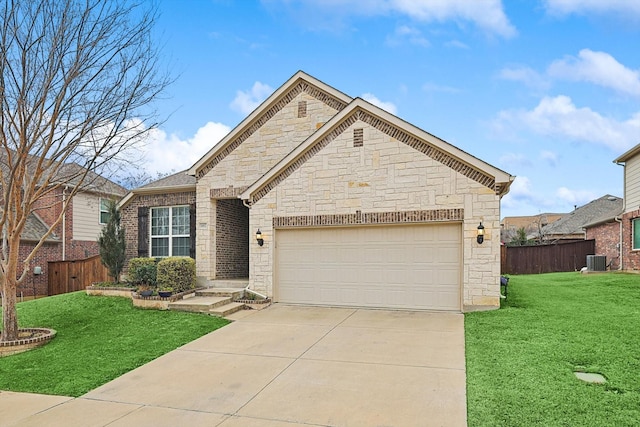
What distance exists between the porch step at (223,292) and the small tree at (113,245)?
340 cm

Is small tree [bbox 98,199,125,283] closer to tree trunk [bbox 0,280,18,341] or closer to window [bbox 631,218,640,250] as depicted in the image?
tree trunk [bbox 0,280,18,341]

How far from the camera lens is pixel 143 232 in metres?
15.4

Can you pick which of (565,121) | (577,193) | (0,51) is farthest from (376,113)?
(577,193)

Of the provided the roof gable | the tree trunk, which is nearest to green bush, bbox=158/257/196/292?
the roof gable

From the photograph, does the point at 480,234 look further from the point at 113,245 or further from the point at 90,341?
the point at 113,245

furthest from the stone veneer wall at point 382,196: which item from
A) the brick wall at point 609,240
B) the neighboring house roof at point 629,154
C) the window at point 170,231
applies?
the brick wall at point 609,240

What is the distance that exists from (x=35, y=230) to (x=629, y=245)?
25043mm

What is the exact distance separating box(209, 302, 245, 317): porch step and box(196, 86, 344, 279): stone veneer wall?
2.89 meters

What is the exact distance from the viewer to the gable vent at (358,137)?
445 inches

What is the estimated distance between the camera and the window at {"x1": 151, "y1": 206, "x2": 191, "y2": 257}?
1497cm

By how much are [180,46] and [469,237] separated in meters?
8.21

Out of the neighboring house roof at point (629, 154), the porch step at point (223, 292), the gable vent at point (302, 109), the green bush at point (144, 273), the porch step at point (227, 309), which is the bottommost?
the porch step at point (227, 309)

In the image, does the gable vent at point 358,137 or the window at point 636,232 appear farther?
the window at point 636,232

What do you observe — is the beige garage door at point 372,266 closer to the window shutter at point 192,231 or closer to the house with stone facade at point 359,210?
the house with stone facade at point 359,210
